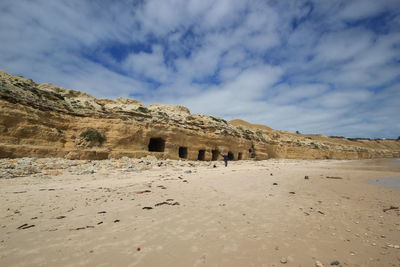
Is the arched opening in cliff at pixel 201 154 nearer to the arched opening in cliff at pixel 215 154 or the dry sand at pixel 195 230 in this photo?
the arched opening in cliff at pixel 215 154

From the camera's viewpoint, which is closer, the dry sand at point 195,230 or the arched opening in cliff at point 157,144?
the dry sand at point 195,230

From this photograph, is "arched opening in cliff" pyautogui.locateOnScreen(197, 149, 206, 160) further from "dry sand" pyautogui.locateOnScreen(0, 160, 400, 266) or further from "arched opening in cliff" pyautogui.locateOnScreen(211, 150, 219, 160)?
"dry sand" pyautogui.locateOnScreen(0, 160, 400, 266)

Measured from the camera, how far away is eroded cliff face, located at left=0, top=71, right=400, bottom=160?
1258 cm

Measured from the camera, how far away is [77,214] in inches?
151

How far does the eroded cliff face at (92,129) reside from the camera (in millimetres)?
12578

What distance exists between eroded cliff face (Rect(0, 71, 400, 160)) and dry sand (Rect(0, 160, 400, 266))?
9.56 meters

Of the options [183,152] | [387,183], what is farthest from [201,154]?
[387,183]

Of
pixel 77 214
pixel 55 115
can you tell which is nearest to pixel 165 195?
pixel 77 214

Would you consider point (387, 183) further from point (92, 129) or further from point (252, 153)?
point (252, 153)

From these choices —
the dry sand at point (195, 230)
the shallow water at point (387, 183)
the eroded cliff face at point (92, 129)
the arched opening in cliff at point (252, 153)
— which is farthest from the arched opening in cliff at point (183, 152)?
the shallow water at point (387, 183)

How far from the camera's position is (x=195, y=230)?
10.5 ft

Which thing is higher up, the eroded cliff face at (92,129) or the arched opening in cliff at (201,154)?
the eroded cliff face at (92,129)

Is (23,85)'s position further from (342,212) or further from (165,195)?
(342,212)

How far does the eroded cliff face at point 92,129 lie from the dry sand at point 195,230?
9.56 meters
